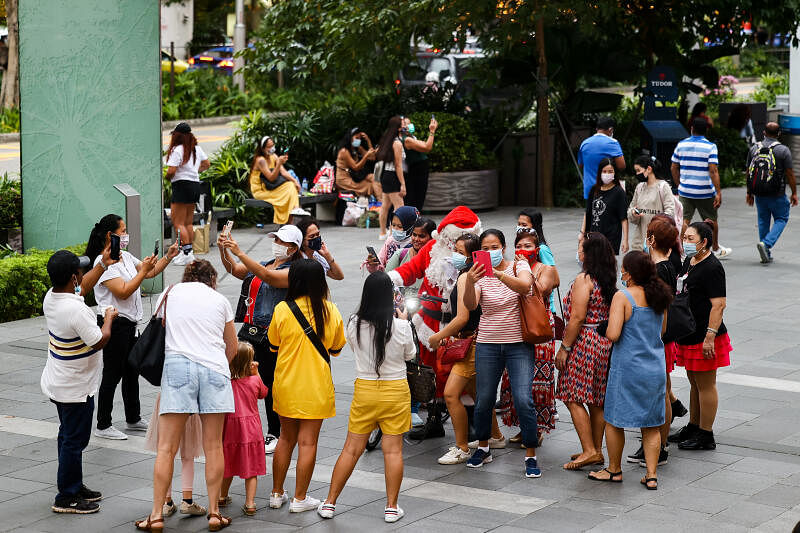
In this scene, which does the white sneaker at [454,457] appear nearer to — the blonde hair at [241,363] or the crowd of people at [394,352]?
the crowd of people at [394,352]

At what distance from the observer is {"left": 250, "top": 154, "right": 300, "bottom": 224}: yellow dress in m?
16.8

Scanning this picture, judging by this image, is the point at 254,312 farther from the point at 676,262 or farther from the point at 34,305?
the point at 34,305

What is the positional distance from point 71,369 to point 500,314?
8.38 feet

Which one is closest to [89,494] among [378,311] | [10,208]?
[378,311]

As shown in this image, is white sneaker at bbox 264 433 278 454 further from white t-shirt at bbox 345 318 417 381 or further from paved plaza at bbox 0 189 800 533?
white t-shirt at bbox 345 318 417 381

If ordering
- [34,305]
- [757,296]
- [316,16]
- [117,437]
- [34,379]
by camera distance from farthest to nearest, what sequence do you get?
[316,16], [757,296], [34,305], [34,379], [117,437]

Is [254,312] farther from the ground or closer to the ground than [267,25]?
closer to the ground

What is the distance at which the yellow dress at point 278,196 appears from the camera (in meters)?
16.8

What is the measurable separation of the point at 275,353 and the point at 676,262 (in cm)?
300

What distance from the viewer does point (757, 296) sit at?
13062 millimetres

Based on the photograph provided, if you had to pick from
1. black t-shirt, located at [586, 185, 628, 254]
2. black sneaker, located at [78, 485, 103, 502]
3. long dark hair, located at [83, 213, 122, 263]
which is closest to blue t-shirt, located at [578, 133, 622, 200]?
black t-shirt, located at [586, 185, 628, 254]

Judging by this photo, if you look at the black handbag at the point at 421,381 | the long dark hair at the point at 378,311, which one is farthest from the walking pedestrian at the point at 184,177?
the long dark hair at the point at 378,311

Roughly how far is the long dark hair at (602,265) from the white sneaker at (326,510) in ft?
6.82

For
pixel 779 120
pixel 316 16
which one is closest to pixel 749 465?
pixel 316 16
